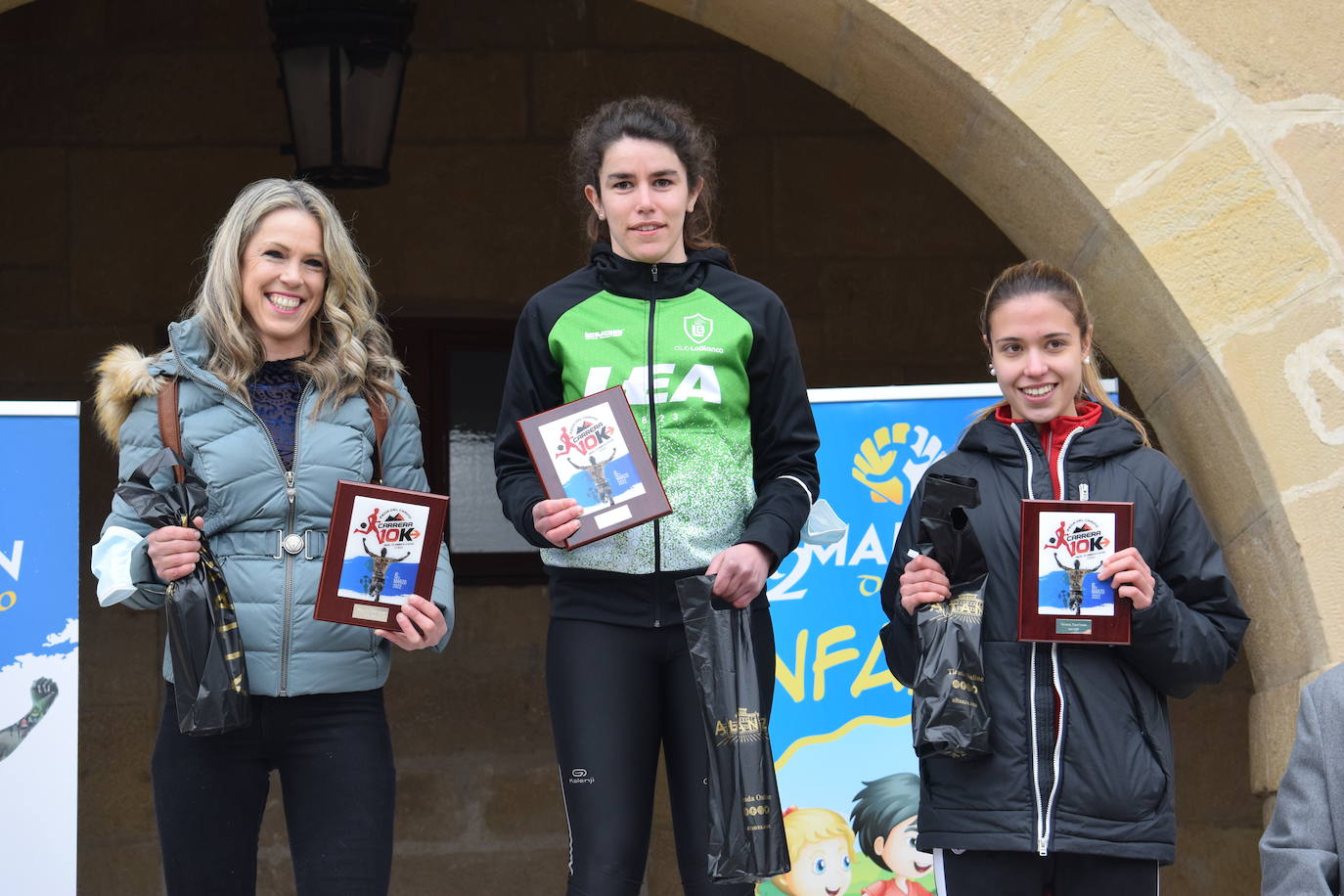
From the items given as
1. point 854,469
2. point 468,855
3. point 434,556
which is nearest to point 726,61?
point 854,469

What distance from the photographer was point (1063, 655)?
10.4 ft

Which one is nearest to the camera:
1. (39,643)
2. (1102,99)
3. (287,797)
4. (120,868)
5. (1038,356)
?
(287,797)

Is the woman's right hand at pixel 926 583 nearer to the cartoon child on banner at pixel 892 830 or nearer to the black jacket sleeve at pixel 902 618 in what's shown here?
the black jacket sleeve at pixel 902 618

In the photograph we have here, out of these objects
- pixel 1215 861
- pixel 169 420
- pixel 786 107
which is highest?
pixel 786 107

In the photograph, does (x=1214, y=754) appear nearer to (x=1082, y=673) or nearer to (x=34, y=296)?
(x=1082, y=673)

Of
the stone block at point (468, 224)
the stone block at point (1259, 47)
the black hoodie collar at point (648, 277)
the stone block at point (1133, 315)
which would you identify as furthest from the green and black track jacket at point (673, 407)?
the stone block at point (468, 224)

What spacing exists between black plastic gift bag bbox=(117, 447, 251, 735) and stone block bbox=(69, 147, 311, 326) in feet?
8.14

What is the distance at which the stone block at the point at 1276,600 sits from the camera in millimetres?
3775

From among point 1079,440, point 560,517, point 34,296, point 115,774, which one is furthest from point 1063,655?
point 34,296

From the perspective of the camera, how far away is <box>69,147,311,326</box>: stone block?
5531 mm

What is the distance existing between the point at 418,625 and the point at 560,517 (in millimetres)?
330

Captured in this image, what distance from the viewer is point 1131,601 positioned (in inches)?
121

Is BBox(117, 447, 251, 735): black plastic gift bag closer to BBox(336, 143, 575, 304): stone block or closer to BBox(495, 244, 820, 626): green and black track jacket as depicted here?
BBox(495, 244, 820, 626): green and black track jacket

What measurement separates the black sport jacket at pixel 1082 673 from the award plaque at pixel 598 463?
19.9 inches
